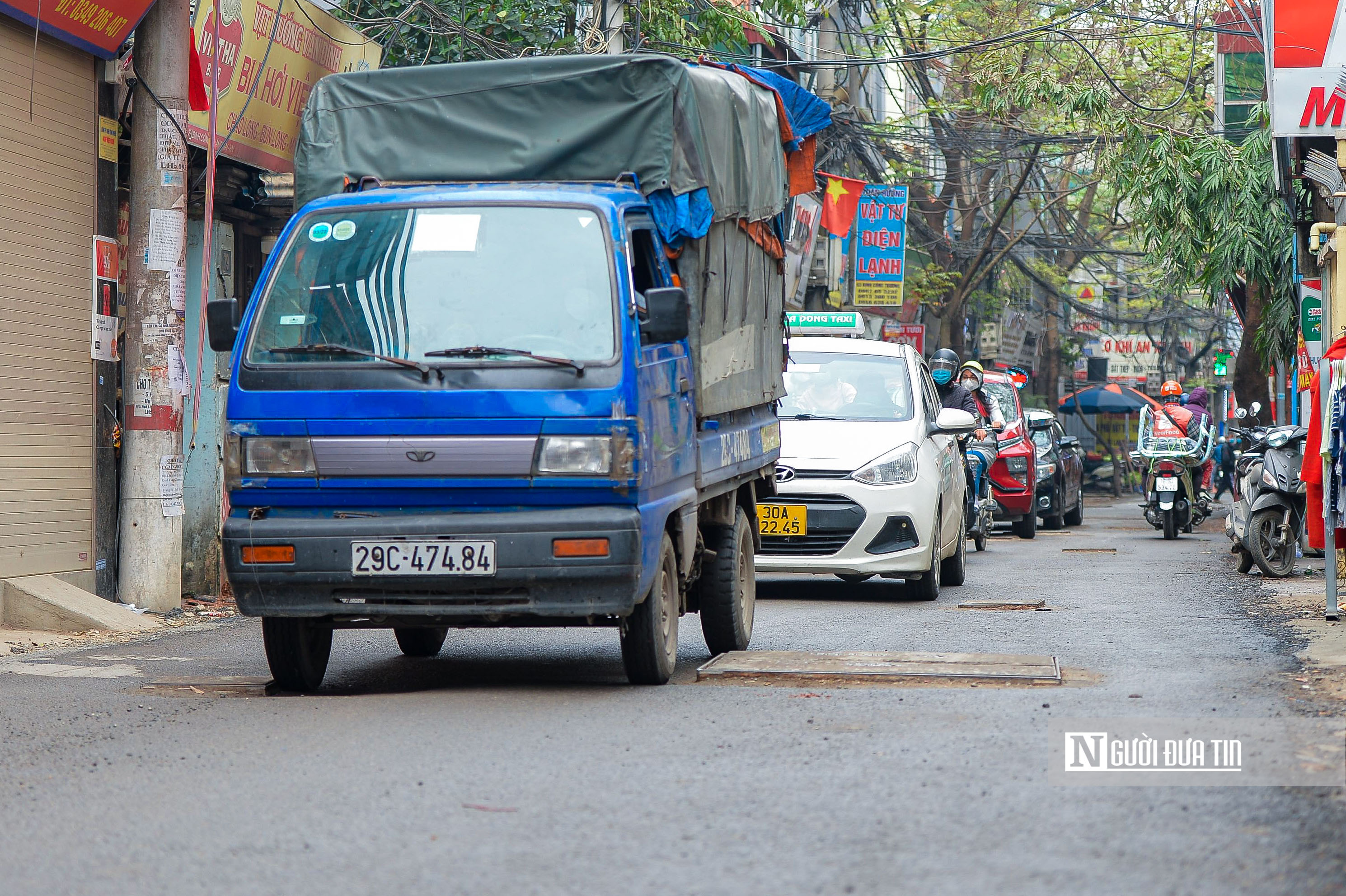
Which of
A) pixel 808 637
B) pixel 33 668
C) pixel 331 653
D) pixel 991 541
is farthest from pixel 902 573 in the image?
pixel 991 541

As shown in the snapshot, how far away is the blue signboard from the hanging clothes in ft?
49.0

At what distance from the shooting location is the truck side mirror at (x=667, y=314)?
257 inches

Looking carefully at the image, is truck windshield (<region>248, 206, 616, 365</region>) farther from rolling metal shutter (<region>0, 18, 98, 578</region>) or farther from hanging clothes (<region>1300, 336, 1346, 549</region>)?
hanging clothes (<region>1300, 336, 1346, 549</region>)

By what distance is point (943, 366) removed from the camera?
15.7 m

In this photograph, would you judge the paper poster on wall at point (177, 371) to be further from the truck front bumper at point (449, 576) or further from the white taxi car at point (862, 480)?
the truck front bumper at point (449, 576)

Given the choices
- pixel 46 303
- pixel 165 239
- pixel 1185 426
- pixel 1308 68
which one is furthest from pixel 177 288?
pixel 1185 426

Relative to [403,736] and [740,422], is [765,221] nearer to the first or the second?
[740,422]

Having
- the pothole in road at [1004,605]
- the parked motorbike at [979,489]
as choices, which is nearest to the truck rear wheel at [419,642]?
the pothole in road at [1004,605]

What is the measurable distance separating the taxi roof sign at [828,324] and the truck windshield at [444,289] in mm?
8258

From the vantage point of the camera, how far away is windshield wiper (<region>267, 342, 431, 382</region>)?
21.1ft

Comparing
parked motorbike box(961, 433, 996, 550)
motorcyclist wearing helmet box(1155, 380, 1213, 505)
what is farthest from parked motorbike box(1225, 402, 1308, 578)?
motorcyclist wearing helmet box(1155, 380, 1213, 505)

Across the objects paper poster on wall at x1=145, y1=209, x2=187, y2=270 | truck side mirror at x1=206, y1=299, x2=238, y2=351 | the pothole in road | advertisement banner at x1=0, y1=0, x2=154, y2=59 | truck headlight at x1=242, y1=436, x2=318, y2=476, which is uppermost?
advertisement banner at x1=0, y1=0, x2=154, y2=59

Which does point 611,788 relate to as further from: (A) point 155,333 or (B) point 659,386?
(A) point 155,333

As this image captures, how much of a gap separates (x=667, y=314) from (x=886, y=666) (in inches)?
77.3
